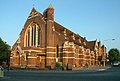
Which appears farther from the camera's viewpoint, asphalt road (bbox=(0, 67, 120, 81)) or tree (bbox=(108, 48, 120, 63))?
tree (bbox=(108, 48, 120, 63))

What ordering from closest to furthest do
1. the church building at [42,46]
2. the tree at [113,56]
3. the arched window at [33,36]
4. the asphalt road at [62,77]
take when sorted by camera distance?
the asphalt road at [62,77] < the church building at [42,46] < the arched window at [33,36] < the tree at [113,56]

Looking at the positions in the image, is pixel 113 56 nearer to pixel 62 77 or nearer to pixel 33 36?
pixel 33 36

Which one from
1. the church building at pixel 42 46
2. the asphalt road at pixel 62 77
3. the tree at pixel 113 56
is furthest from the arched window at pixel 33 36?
the tree at pixel 113 56

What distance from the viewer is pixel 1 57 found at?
85.6 metres

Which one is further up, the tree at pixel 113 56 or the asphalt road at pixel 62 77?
the tree at pixel 113 56

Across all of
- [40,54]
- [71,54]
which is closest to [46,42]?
[40,54]

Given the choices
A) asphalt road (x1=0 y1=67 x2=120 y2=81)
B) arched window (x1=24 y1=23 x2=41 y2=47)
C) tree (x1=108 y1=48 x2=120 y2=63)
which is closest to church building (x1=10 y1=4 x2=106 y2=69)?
arched window (x1=24 y1=23 x2=41 y2=47)

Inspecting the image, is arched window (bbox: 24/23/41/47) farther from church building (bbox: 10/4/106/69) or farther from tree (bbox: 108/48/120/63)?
tree (bbox: 108/48/120/63)

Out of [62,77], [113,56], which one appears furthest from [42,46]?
[113,56]

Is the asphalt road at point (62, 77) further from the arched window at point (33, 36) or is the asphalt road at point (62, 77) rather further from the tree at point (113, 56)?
the tree at point (113, 56)

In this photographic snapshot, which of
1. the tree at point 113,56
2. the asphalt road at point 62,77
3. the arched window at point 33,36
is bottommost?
the asphalt road at point 62,77

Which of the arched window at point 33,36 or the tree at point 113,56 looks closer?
the arched window at point 33,36

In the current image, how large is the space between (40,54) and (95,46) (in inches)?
1886

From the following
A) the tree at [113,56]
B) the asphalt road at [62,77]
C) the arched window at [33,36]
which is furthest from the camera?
the tree at [113,56]
